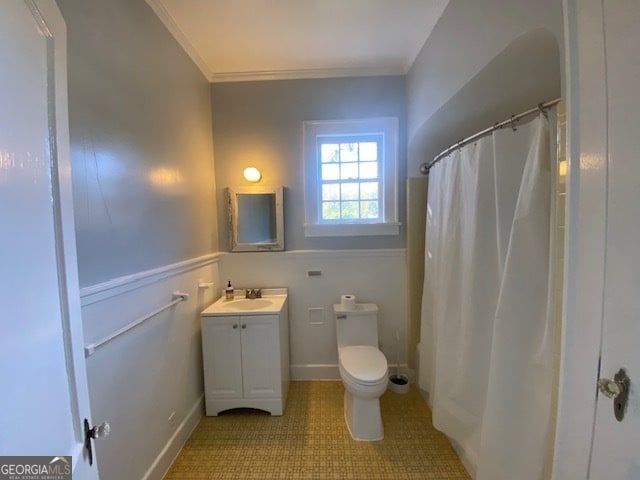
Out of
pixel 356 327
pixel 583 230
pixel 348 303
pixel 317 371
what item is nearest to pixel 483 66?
pixel 583 230

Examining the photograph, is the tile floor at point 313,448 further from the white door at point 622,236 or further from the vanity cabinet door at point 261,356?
the white door at point 622,236

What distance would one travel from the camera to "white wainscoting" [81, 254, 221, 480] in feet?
3.91

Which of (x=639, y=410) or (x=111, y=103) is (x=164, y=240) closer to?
(x=111, y=103)

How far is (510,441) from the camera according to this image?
3.94 ft

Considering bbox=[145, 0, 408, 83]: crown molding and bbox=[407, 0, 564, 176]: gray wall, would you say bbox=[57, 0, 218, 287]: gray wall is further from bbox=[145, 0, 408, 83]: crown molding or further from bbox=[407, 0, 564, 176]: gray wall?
bbox=[407, 0, 564, 176]: gray wall

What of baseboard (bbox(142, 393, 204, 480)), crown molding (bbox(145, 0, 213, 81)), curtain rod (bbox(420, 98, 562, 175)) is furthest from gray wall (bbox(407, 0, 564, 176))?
baseboard (bbox(142, 393, 204, 480))

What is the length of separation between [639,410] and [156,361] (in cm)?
190

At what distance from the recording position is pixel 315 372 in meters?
2.61

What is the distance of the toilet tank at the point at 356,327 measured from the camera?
2369 mm

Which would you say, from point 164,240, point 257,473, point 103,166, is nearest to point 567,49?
point 103,166

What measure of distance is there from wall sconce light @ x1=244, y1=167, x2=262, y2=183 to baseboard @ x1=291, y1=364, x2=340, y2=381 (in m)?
1.71

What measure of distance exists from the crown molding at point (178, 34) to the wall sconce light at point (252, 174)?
0.82 metres

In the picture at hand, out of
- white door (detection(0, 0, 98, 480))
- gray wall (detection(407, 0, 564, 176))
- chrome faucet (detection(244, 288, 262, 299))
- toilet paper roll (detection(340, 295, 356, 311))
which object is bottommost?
toilet paper roll (detection(340, 295, 356, 311))

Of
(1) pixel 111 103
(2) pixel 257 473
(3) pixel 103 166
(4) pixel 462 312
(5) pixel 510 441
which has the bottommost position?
(2) pixel 257 473
